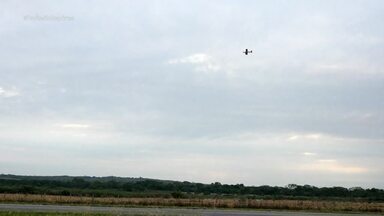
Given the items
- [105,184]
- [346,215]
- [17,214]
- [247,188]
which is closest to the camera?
[17,214]

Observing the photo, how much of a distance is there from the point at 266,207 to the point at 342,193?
188 feet

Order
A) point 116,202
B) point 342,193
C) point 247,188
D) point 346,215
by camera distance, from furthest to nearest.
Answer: point 247,188 < point 342,193 < point 116,202 < point 346,215

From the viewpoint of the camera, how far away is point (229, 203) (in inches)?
2002

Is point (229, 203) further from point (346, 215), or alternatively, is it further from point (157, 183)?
point (157, 183)

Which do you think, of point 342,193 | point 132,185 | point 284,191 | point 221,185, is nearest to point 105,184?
point 132,185

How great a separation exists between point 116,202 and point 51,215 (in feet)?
66.0

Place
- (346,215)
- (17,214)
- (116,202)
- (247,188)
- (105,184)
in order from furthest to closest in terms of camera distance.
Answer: (105,184)
(247,188)
(116,202)
(346,215)
(17,214)

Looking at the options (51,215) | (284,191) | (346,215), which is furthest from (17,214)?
(284,191)

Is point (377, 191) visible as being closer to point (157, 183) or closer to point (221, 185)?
point (221, 185)

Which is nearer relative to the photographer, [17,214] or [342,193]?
[17,214]


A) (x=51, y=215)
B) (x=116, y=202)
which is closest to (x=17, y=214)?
(x=51, y=215)

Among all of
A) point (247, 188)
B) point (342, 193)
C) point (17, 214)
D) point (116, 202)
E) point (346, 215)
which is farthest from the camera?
point (247, 188)

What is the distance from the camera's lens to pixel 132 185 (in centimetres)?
11619

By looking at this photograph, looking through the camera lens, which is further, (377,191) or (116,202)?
(377,191)
